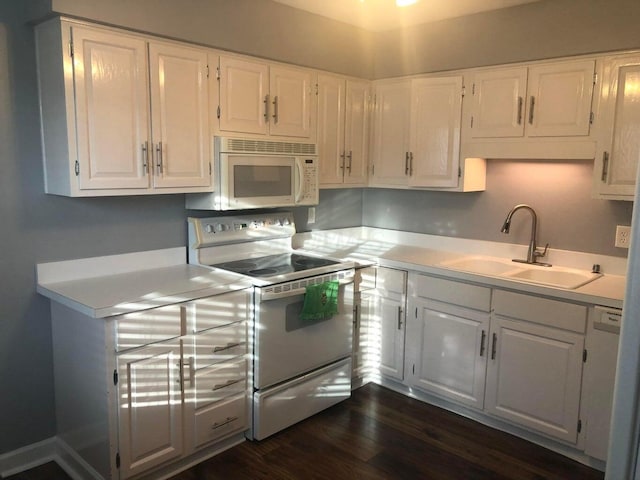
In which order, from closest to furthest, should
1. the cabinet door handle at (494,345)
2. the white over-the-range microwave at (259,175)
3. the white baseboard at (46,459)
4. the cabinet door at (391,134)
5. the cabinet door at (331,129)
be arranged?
1. the white baseboard at (46,459)
2. the white over-the-range microwave at (259,175)
3. the cabinet door handle at (494,345)
4. the cabinet door at (331,129)
5. the cabinet door at (391,134)

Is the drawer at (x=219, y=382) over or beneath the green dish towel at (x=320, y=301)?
beneath

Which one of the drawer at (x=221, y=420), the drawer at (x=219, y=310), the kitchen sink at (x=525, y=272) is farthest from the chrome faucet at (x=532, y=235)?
the drawer at (x=221, y=420)

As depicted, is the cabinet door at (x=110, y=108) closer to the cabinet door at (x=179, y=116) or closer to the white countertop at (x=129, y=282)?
the cabinet door at (x=179, y=116)

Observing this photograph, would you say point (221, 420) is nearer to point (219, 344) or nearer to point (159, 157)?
point (219, 344)

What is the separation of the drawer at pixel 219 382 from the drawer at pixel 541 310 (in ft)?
4.91

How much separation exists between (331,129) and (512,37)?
1.27 meters

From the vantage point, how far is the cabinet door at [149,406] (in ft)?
7.73

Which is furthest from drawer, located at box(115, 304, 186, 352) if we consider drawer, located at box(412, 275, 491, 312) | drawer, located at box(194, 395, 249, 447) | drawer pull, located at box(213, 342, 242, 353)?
drawer, located at box(412, 275, 491, 312)

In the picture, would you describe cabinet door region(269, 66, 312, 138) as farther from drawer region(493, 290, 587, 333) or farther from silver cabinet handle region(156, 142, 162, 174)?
drawer region(493, 290, 587, 333)

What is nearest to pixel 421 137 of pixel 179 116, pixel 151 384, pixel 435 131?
pixel 435 131

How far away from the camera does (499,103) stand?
126 inches

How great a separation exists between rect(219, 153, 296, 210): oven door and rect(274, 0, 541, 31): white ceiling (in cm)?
97

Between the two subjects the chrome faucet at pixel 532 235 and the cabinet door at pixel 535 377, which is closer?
A: the cabinet door at pixel 535 377

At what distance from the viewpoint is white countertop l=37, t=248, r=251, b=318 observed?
2.34 m
